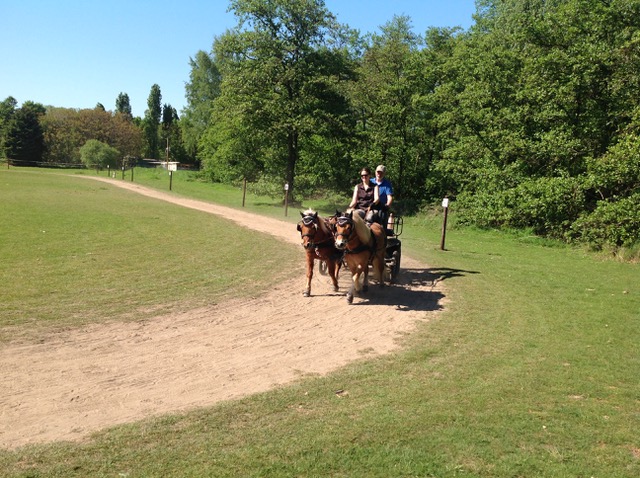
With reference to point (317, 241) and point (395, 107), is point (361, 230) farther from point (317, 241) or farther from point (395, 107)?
point (395, 107)

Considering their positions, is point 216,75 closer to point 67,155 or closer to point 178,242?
point 67,155

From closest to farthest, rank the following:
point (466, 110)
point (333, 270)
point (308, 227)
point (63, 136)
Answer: point (308, 227), point (333, 270), point (466, 110), point (63, 136)

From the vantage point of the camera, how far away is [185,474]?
3.54 m

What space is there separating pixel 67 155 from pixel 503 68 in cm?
8183

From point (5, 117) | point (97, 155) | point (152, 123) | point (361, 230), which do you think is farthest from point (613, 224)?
point (152, 123)

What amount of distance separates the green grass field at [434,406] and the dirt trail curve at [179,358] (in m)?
0.34

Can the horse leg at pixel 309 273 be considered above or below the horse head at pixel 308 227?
below

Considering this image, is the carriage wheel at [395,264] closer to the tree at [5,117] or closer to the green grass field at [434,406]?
the green grass field at [434,406]

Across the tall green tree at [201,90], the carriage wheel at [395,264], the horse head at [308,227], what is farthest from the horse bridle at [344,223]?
the tall green tree at [201,90]

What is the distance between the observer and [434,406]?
4812 mm

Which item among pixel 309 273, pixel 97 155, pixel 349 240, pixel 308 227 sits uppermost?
pixel 97 155

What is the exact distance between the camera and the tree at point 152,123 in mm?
102438

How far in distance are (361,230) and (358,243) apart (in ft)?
0.82

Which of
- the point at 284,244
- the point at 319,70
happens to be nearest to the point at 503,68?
the point at 319,70
